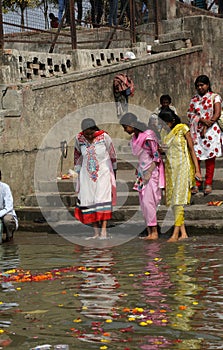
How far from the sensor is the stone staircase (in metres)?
10.2

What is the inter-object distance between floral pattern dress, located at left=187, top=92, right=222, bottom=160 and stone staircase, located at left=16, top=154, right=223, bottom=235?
51 centimetres

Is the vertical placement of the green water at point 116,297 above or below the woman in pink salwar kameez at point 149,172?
below

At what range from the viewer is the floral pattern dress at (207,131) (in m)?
10.8

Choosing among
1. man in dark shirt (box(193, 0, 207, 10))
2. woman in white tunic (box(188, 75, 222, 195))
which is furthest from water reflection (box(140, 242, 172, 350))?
man in dark shirt (box(193, 0, 207, 10))

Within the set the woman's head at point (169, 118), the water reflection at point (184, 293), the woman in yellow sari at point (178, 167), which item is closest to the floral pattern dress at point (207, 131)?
the woman in yellow sari at point (178, 167)

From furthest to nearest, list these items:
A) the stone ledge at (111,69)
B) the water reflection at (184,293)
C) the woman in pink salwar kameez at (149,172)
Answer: the stone ledge at (111,69) < the woman in pink salwar kameez at (149,172) < the water reflection at (184,293)

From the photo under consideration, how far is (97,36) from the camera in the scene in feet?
54.8

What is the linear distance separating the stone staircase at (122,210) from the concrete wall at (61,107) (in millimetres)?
414

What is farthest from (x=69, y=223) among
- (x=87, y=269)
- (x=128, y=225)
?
(x=87, y=269)

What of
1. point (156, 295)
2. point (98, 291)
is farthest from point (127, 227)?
point (156, 295)

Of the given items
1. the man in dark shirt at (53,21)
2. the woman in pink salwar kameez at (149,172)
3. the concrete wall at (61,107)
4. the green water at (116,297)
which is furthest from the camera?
the man in dark shirt at (53,21)

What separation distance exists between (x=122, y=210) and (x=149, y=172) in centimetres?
132

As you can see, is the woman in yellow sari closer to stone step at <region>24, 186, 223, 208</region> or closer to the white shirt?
stone step at <region>24, 186, 223, 208</region>

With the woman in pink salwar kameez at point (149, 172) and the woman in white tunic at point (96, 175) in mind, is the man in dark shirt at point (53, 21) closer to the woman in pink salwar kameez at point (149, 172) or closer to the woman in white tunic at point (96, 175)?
the woman in white tunic at point (96, 175)
